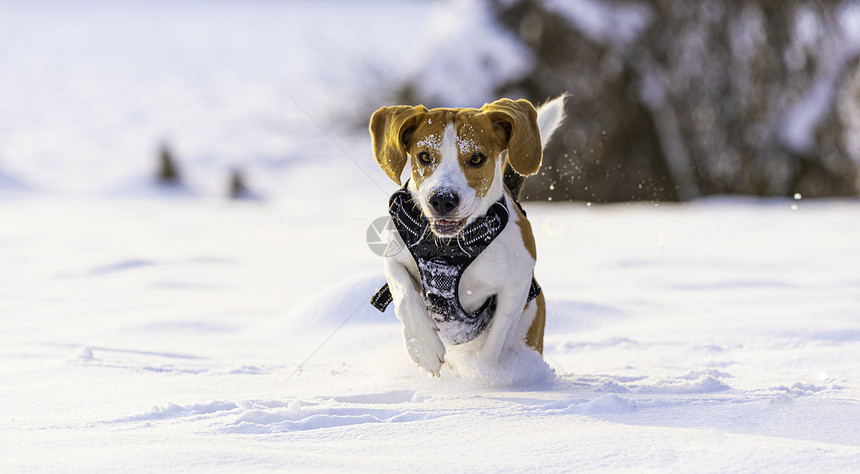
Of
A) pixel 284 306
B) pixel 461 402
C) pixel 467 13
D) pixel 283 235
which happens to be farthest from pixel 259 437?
pixel 467 13

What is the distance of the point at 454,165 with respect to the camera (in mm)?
3152

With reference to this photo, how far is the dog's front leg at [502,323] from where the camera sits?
339 centimetres

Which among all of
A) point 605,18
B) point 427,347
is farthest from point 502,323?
point 605,18

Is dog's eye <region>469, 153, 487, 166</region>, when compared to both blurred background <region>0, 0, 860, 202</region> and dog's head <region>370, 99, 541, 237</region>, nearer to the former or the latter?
dog's head <region>370, 99, 541, 237</region>

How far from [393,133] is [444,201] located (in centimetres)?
42

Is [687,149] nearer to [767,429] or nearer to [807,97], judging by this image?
[807,97]

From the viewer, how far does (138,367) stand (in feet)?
12.1

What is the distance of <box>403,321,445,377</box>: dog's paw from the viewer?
3.30 metres

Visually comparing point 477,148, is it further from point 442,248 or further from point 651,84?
point 651,84

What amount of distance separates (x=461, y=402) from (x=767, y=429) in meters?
0.97

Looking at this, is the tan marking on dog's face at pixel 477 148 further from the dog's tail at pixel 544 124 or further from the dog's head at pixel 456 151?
the dog's tail at pixel 544 124

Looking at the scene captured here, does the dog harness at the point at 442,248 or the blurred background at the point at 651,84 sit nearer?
the dog harness at the point at 442,248

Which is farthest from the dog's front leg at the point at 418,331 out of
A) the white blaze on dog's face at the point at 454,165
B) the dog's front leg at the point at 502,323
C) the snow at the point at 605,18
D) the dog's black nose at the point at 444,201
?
the snow at the point at 605,18

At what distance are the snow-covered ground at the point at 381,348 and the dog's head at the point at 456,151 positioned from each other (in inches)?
17.6
